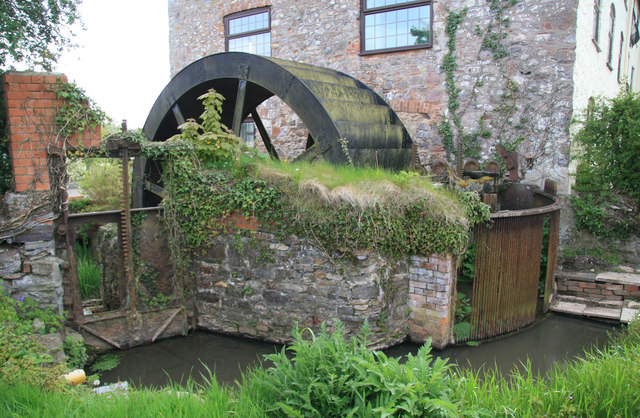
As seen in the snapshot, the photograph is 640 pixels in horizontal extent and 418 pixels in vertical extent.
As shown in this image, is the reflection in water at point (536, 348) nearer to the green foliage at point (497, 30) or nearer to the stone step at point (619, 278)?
the stone step at point (619, 278)

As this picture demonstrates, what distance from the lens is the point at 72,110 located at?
14.4 ft

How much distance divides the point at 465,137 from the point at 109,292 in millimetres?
5565

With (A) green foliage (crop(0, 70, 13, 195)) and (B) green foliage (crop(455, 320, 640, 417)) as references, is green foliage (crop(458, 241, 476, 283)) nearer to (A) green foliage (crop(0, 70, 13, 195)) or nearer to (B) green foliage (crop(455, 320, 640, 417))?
(B) green foliage (crop(455, 320, 640, 417))

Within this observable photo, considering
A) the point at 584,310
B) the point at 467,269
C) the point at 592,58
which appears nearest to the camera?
the point at 467,269

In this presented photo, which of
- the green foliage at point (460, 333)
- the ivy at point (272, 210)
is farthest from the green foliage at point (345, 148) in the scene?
the green foliage at point (460, 333)

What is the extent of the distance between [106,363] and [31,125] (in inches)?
93.9

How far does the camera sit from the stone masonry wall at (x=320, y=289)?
4480 mm

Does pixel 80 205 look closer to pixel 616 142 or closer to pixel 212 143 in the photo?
pixel 212 143

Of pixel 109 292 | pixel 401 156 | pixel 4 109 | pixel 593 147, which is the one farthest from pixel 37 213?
pixel 593 147

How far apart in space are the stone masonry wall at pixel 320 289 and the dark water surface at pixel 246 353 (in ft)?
0.71

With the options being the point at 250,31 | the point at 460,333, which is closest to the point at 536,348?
the point at 460,333

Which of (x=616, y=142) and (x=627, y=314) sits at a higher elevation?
(x=616, y=142)

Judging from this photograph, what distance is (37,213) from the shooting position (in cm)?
429

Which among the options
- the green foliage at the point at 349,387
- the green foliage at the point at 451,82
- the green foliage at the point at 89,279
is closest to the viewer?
the green foliage at the point at 349,387
